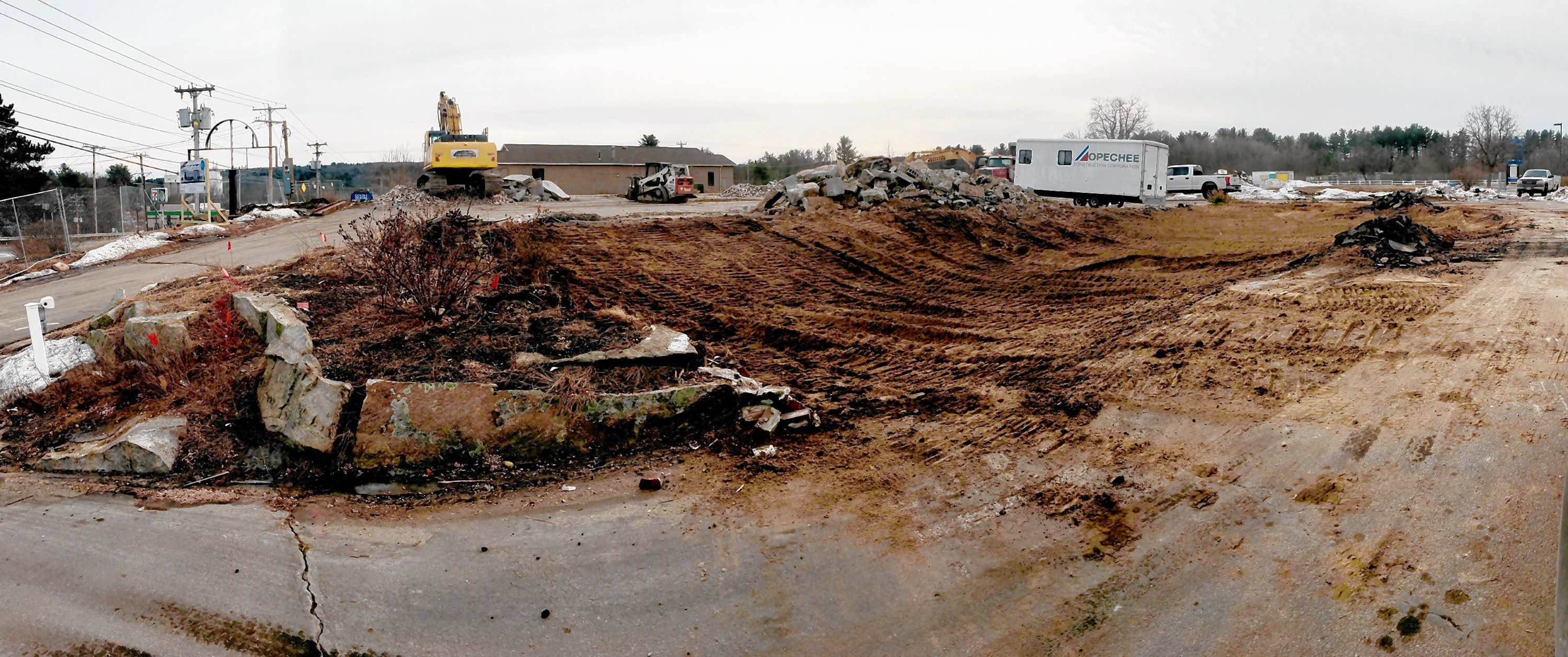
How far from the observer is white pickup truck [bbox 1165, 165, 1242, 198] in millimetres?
38875

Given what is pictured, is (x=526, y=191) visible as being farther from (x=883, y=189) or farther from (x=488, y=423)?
(x=488, y=423)

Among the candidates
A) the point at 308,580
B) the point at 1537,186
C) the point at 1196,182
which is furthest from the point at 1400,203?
the point at 308,580

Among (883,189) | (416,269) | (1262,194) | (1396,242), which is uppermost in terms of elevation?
(1262,194)

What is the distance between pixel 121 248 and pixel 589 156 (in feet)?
166

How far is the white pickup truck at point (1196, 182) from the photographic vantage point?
3888 centimetres

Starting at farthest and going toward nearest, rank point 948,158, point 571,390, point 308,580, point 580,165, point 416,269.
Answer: point 580,165, point 948,158, point 416,269, point 571,390, point 308,580

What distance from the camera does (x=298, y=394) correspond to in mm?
7109

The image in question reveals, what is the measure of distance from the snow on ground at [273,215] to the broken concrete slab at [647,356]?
73.3 ft

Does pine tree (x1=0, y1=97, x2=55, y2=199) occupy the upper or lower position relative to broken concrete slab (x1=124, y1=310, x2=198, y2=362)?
upper

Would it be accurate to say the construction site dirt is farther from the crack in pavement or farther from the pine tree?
the pine tree

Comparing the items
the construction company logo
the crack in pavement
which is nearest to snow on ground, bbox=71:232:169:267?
the crack in pavement

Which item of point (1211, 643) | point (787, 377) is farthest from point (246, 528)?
point (1211, 643)

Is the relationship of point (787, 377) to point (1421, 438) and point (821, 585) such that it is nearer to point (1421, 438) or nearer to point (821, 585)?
point (821, 585)

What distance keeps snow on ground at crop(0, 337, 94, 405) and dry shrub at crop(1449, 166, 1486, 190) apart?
60019 millimetres
